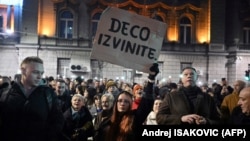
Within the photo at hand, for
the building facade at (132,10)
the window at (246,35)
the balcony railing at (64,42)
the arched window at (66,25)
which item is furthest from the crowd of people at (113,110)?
the window at (246,35)

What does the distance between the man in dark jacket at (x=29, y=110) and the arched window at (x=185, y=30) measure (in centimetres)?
3054

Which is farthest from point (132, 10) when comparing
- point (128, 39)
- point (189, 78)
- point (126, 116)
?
point (126, 116)

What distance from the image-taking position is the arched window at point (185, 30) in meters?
34.8

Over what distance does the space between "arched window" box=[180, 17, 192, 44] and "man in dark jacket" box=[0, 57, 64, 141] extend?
1203 inches

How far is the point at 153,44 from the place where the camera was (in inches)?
245

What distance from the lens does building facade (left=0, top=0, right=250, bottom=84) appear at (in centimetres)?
3275

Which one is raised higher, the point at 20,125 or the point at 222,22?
the point at 222,22

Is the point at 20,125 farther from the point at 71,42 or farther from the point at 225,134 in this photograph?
the point at 71,42

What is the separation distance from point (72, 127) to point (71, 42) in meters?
26.8

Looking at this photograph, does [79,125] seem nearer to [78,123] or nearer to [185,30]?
[78,123]

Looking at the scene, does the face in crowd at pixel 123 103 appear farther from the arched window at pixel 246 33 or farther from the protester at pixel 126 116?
the arched window at pixel 246 33

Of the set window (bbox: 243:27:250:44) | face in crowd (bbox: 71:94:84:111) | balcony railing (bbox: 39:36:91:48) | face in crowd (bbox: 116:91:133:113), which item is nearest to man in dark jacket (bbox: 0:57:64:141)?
face in crowd (bbox: 116:91:133:113)

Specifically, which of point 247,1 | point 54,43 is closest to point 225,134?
point 54,43

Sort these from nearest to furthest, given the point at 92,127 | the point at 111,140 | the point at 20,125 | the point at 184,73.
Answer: the point at 20,125 → the point at 111,140 → the point at 184,73 → the point at 92,127
